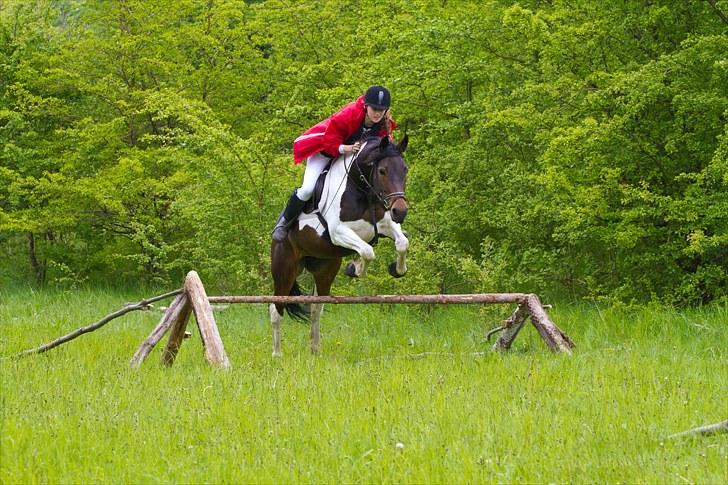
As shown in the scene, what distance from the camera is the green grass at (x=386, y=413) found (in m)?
6.04

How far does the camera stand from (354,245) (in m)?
10.7

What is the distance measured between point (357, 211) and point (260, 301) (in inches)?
63.7

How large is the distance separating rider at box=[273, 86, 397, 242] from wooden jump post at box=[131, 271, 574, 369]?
1.72 metres

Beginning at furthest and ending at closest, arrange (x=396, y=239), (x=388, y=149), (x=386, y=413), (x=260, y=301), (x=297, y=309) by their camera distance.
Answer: (x=297, y=309) < (x=396, y=239) < (x=388, y=149) < (x=260, y=301) < (x=386, y=413)

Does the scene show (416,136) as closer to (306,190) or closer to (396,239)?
(306,190)

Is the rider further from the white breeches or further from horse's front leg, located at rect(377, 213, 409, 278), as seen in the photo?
horse's front leg, located at rect(377, 213, 409, 278)

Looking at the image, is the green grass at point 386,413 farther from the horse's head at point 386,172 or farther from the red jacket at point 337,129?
the red jacket at point 337,129

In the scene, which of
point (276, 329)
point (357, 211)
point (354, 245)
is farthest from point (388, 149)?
point (276, 329)

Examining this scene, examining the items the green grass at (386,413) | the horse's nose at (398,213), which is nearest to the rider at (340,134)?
the horse's nose at (398,213)

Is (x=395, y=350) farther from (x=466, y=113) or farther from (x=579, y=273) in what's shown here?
(x=466, y=113)

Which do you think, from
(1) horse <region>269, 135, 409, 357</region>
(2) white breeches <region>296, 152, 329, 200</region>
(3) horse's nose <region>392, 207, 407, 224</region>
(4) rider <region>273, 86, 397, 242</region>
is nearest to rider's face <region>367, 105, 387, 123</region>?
(4) rider <region>273, 86, 397, 242</region>

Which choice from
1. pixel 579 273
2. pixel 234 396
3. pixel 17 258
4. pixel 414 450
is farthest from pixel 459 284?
pixel 17 258

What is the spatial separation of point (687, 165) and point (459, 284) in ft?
14.9

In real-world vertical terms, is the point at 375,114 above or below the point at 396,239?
above
